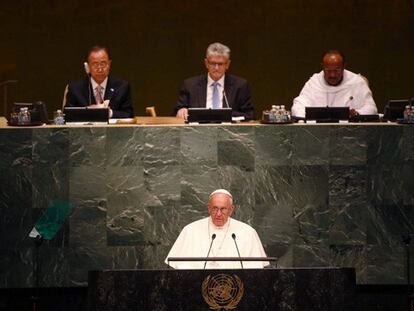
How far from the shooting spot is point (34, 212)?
925 centimetres

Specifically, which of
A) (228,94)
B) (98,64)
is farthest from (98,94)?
(228,94)

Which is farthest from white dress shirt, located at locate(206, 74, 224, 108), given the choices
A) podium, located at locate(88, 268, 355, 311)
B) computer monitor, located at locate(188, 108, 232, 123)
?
podium, located at locate(88, 268, 355, 311)

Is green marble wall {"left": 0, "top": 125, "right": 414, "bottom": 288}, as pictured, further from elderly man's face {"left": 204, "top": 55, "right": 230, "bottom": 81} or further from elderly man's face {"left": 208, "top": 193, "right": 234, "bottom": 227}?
elderly man's face {"left": 204, "top": 55, "right": 230, "bottom": 81}

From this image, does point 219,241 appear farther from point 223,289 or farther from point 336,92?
point 336,92

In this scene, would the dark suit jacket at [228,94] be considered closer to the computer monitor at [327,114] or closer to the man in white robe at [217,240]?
the computer monitor at [327,114]

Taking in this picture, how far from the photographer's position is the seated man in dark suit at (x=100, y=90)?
10.3 metres

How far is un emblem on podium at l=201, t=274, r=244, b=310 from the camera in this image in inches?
287

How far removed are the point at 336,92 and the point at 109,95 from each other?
2126mm

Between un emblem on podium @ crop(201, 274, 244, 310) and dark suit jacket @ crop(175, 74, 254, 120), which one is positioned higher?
dark suit jacket @ crop(175, 74, 254, 120)

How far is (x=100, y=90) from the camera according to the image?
34.1ft

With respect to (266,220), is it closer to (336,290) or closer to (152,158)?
(152,158)

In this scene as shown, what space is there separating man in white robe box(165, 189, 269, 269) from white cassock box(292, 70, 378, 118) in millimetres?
2117

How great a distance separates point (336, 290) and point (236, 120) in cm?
274

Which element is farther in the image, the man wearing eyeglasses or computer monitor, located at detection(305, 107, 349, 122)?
the man wearing eyeglasses
